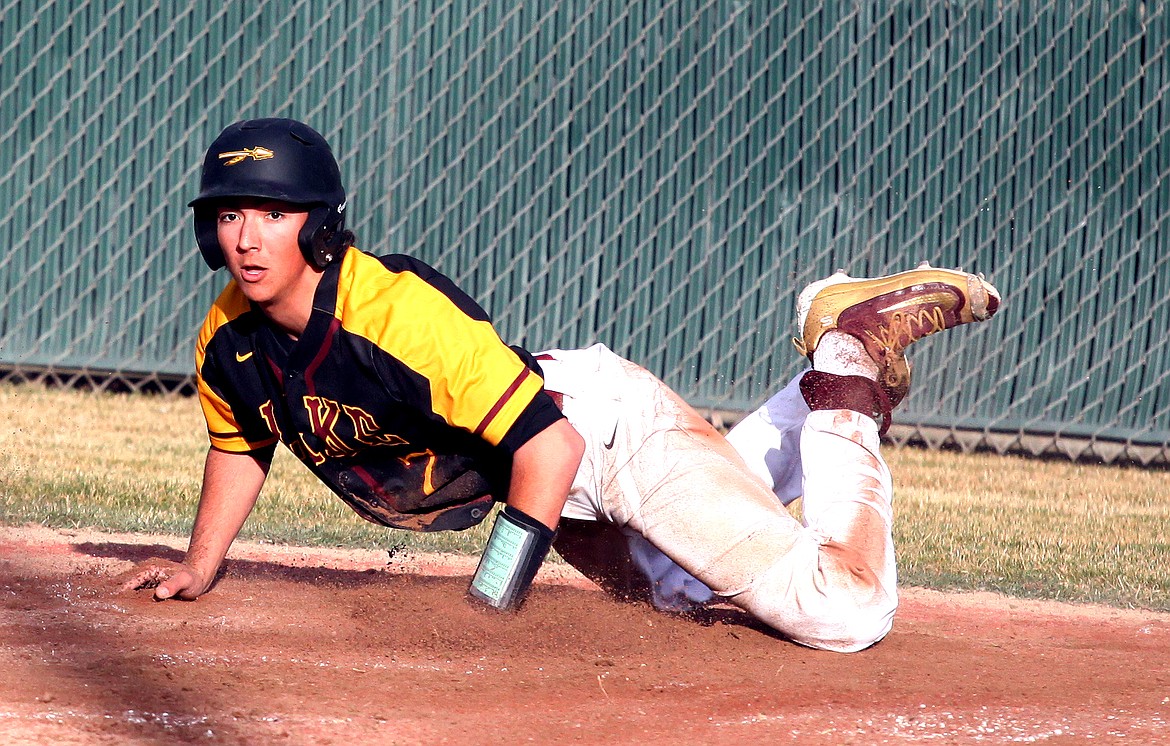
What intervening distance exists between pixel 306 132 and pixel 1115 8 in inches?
206

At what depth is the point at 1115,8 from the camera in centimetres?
688

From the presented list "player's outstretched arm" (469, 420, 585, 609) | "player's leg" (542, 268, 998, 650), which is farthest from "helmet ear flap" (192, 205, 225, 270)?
"player's leg" (542, 268, 998, 650)

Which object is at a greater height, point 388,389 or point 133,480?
point 388,389

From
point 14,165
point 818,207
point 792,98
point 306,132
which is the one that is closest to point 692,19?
point 792,98

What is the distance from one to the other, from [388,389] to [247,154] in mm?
594

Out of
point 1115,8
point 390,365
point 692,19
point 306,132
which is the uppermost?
point 1115,8

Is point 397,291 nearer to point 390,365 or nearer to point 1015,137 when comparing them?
point 390,365

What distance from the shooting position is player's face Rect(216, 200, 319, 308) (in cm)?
295

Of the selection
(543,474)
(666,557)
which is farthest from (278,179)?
(666,557)

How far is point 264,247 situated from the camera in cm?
295

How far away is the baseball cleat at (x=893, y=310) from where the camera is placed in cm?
376

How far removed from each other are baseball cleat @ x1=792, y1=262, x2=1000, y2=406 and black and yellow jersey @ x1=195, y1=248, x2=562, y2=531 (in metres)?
1.00

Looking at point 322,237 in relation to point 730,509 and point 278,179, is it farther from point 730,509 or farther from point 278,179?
point 730,509

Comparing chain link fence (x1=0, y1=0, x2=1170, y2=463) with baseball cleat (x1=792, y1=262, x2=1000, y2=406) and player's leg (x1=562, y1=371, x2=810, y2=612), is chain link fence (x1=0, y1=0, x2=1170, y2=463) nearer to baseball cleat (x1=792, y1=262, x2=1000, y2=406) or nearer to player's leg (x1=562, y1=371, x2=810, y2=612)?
baseball cleat (x1=792, y1=262, x2=1000, y2=406)
